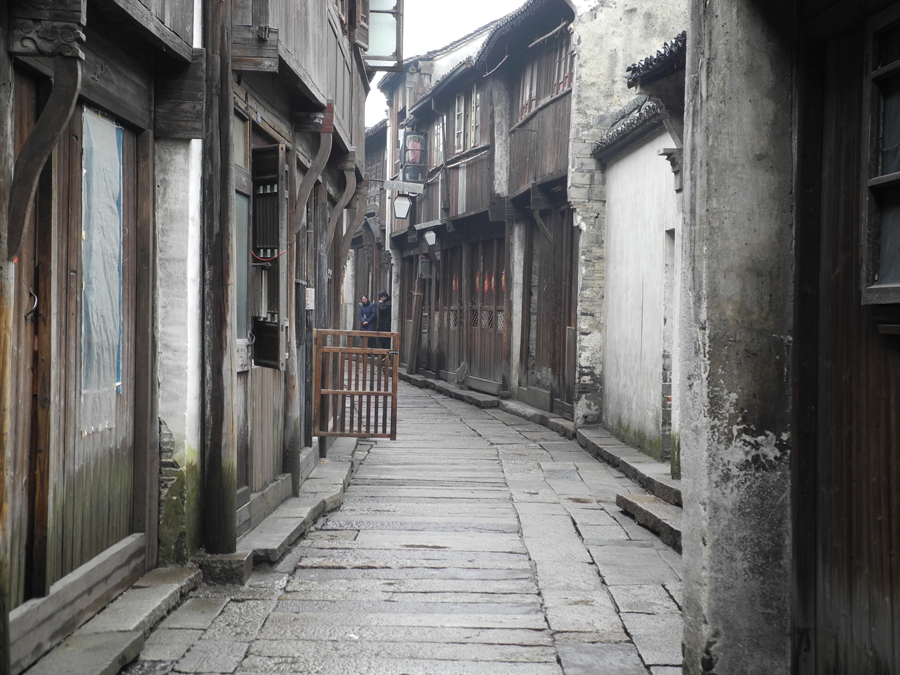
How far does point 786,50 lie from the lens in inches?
150

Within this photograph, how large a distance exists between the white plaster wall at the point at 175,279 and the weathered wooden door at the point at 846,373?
10.6 ft

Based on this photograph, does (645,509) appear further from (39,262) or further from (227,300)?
(39,262)

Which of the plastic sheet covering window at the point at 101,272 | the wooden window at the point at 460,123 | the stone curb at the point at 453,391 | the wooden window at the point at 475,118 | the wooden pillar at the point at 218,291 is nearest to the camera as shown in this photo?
the plastic sheet covering window at the point at 101,272

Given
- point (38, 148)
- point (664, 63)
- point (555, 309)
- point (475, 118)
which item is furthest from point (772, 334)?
point (475, 118)

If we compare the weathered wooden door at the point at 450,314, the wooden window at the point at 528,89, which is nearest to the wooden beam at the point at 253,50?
the wooden window at the point at 528,89

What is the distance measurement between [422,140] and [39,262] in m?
19.8

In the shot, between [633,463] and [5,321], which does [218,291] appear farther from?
[633,463]

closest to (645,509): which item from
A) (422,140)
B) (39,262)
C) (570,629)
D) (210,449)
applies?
(570,629)

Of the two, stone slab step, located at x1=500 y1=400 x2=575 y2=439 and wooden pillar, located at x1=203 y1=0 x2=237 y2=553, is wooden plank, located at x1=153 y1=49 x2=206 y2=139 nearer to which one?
wooden pillar, located at x1=203 y1=0 x2=237 y2=553

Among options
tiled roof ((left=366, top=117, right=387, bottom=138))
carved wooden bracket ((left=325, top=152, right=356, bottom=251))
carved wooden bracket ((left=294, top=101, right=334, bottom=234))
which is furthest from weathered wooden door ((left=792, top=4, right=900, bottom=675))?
tiled roof ((left=366, top=117, right=387, bottom=138))

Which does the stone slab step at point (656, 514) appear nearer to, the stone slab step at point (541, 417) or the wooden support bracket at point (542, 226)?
the stone slab step at point (541, 417)

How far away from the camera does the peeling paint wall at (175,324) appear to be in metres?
5.41

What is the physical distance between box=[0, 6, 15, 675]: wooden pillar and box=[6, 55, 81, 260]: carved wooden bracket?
0.03 m

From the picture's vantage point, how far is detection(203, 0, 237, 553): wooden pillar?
18.5 feet
